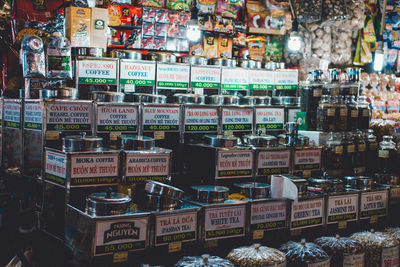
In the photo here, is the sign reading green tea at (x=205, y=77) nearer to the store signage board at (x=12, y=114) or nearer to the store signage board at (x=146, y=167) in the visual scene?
the store signage board at (x=12, y=114)

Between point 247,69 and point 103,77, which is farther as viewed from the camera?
point 247,69

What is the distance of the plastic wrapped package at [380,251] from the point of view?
8.50ft

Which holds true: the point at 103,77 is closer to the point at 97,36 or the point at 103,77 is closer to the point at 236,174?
the point at 97,36

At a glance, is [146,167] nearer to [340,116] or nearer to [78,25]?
[340,116]

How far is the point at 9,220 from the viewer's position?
2.70 metres

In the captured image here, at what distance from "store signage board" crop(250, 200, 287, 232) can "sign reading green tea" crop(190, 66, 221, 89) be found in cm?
281

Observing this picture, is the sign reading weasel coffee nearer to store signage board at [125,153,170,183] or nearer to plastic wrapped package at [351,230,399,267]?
store signage board at [125,153,170,183]

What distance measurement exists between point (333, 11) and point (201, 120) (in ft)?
12.4

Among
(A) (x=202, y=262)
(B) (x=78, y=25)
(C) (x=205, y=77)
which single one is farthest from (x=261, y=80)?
(A) (x=202, y=262)

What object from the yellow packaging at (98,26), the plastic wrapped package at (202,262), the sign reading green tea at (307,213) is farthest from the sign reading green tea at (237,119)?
the yellow packaging at (98,26)

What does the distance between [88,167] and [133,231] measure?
47 centimetres

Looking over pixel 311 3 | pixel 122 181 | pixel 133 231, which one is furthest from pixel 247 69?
pixel 133 231

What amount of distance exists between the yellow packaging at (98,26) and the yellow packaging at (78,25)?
6 cm

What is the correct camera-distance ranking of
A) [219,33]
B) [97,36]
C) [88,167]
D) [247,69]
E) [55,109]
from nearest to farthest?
1. [88,167]
2. [55,109]
3. [97,36]
4. [247,69]
5. [219,33]
